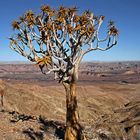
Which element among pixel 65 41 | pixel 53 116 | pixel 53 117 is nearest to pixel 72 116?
pixel 65 41

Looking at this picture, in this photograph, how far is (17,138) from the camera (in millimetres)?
16578

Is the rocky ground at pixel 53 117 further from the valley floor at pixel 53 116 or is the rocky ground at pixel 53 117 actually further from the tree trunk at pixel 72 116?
the tree trunk at pixel 72 116

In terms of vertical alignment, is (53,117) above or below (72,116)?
below

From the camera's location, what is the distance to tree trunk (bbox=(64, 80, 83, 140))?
15664 millimetres

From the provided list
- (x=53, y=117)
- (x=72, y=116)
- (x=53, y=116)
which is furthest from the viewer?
(x=53, y=116)

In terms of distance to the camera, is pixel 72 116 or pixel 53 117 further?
pixel 53 117

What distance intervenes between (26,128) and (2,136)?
88.0 inches

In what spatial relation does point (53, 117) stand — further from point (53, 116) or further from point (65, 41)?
point (65, 41)

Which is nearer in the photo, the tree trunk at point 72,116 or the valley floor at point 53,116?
the tree trunk at point 72,116

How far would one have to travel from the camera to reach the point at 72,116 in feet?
51.8

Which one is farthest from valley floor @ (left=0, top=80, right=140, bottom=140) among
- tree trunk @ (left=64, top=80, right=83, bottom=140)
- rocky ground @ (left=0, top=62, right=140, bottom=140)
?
tree trunk @ (left=64, top=80, right=83, bottom=140)

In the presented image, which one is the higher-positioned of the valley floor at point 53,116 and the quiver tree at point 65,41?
the quiver tree at point 65,41

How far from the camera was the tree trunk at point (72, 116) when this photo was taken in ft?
51.4

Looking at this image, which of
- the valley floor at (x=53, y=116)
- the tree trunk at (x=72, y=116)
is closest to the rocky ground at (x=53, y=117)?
the valley floor at (x=53, y=116)
